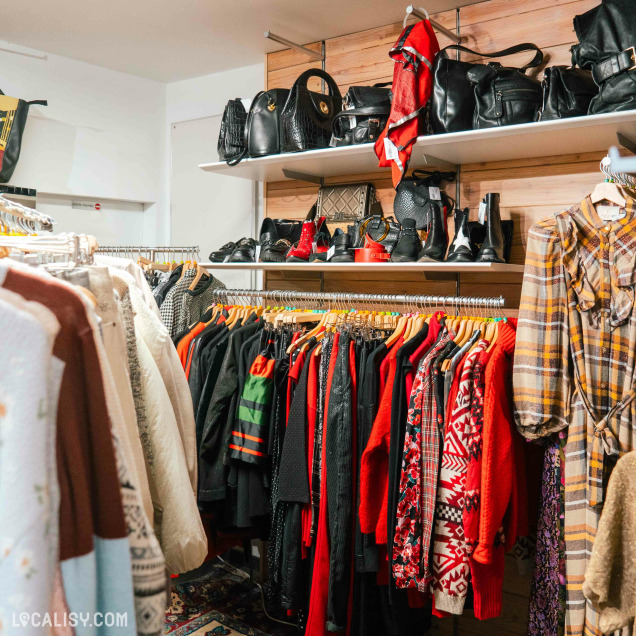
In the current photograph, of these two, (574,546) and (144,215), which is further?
(144,215)

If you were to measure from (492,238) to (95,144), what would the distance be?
2.45 metres

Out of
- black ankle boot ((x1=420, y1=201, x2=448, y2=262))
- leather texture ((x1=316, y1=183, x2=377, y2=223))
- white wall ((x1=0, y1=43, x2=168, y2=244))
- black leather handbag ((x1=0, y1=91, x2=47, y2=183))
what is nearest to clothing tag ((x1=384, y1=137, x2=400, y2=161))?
black ankle boot ((x1=420, y1=201, x2=448, y2=262))

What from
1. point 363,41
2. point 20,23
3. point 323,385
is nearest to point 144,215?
point 20,23

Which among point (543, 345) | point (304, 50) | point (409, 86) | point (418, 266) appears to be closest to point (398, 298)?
point (418, 266)

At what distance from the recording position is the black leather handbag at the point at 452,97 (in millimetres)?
2225

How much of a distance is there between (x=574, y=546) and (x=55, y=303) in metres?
1.62

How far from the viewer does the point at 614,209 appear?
1868mm

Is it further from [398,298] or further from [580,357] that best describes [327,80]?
[580,357]

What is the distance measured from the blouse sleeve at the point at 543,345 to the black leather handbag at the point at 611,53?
0.41 m

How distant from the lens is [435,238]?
236cm

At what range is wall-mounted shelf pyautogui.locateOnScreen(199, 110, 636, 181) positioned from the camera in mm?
2016

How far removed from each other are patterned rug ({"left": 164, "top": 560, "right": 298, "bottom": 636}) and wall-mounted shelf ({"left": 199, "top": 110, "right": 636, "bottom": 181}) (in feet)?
6.49

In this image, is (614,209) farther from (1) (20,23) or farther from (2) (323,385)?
(1) (20,23)

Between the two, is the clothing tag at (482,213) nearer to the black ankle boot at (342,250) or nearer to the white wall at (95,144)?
the black ankle boot at (342,250)
